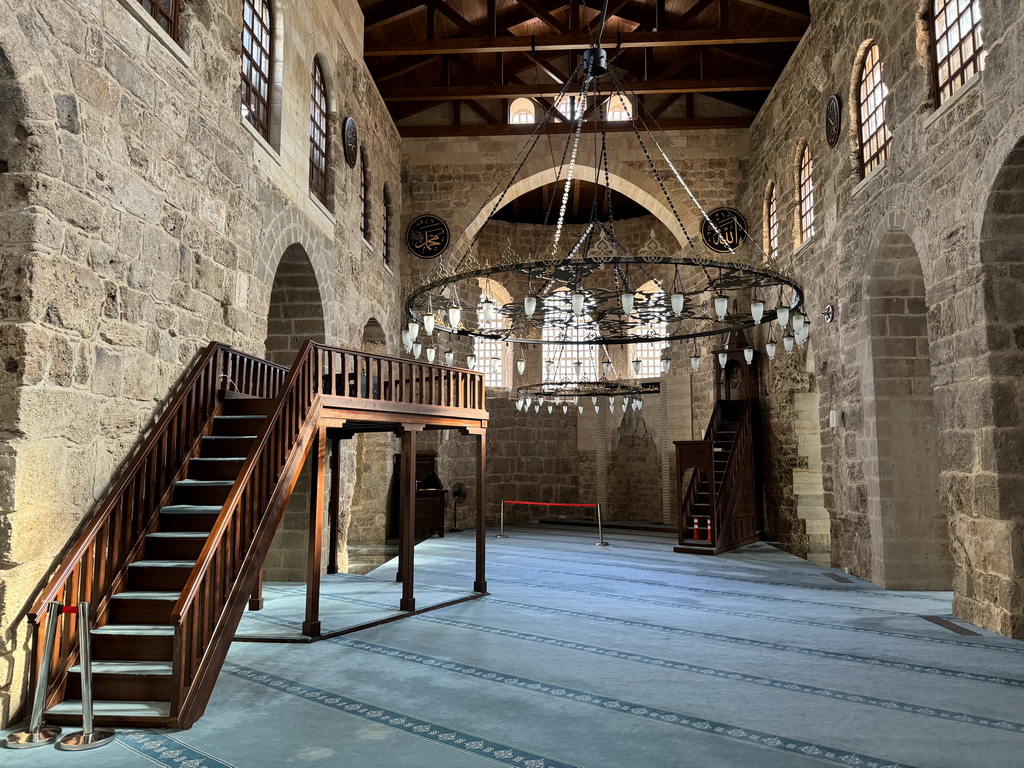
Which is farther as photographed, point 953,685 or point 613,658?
point 613,658

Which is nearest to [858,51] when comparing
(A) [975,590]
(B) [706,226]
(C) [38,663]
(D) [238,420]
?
(B) [706,226]

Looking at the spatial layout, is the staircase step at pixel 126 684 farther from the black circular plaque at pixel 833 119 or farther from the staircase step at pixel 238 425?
the black circular plaque at pixel 833 119

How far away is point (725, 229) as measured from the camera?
42.4ft

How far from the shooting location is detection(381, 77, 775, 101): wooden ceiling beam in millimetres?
11594

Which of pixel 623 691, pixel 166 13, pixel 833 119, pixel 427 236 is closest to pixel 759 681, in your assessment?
pixel 623 691

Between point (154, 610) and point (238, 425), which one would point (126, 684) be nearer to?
point (154, 610)

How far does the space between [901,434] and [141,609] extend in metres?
7.26

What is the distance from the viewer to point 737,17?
11438 millimetres

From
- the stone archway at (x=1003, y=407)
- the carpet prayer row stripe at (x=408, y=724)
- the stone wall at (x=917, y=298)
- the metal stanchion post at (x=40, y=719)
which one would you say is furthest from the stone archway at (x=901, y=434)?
the metal stanchion post at (x=40, y=719)

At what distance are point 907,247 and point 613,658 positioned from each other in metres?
5.41

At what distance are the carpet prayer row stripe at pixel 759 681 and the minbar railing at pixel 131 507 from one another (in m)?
2.54

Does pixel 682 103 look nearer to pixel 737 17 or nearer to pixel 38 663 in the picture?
pixel 737 17

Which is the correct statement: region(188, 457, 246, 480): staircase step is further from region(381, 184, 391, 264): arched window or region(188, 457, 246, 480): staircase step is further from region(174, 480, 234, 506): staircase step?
region(381, 184, 391, 264): arched window

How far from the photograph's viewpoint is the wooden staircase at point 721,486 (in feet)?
35.8
